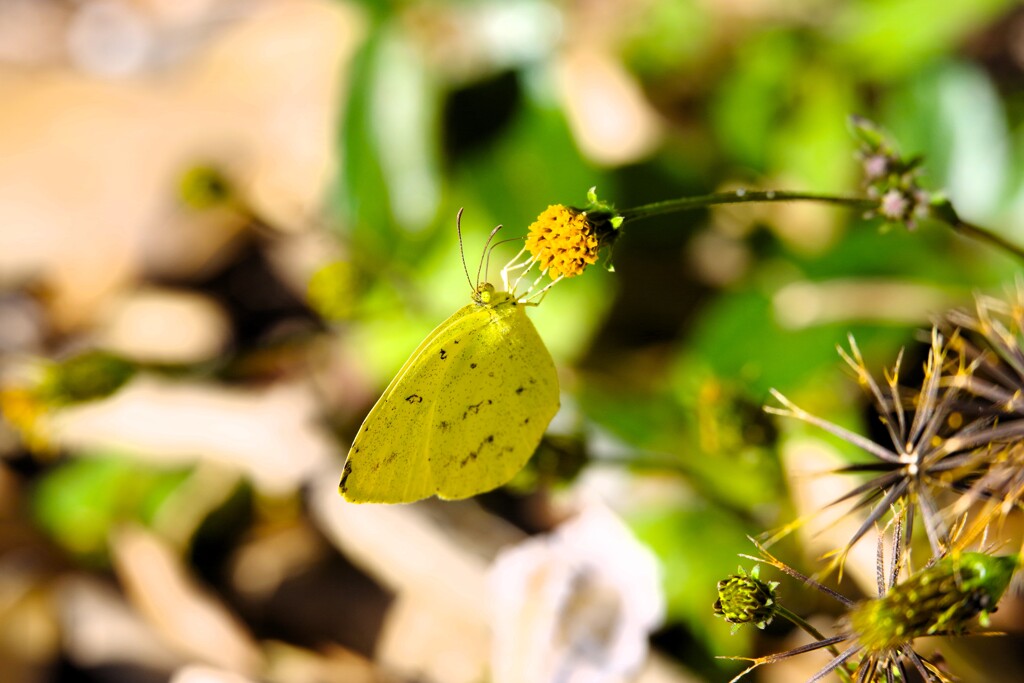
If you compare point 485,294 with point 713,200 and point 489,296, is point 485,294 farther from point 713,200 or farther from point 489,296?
point 713,200

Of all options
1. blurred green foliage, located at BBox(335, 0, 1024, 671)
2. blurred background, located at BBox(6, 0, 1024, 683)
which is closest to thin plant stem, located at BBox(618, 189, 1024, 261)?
blurred background, located at BBox(6, 0, 1024, 683)

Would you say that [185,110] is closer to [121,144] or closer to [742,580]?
[121,144]

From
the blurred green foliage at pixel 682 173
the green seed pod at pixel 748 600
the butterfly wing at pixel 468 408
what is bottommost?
the green seed pod at pixel 748 600

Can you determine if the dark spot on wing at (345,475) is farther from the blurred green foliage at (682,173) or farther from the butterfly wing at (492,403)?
the blurred green foliage at (682,173)

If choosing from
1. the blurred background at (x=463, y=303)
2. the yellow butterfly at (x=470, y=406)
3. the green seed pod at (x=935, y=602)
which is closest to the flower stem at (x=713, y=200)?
the yellow butterfly at (x=470, y=406)

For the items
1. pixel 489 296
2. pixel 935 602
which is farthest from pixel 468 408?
pixel 935 602

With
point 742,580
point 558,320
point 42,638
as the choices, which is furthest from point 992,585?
point 42,638

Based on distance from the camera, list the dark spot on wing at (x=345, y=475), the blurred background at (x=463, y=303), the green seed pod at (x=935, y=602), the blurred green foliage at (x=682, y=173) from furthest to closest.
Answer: the blurred green foliage at (x=682, y=173) → the blurred background at (x=463, y=303) → the dark spot on wing at (x=345, y=475) → the green seed pod at (x=935, y=602)
